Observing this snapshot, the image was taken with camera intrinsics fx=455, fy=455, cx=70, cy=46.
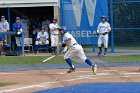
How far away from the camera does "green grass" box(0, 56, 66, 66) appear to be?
19705 millimetres

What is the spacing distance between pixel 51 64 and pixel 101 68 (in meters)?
2.48

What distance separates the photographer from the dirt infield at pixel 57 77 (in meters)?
12.5

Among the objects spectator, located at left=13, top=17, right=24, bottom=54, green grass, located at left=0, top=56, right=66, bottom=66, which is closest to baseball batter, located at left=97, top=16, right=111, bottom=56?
green grass, located at left=0, top=56, right=66, bottom=66

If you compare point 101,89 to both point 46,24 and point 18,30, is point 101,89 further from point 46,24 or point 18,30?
point 46,24

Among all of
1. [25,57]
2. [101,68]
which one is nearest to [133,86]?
[101,68]

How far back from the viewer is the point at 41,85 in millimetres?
12750

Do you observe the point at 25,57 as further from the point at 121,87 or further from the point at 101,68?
the point at 121,87

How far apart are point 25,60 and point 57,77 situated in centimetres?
621

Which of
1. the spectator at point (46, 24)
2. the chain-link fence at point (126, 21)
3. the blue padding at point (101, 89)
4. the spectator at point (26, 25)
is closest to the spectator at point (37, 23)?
the spectator at point (26, 25)

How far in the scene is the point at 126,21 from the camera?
28625mm

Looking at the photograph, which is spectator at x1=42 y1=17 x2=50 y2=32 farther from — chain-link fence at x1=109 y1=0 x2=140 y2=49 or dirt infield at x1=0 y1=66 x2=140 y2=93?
dirt infield at x1=0 y1=66 x2=140 y2=93

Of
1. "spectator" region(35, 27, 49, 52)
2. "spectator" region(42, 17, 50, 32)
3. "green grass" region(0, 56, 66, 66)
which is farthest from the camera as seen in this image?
"spectator" region(42, 17, 50, 32)

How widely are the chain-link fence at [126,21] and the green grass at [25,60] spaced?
733cm

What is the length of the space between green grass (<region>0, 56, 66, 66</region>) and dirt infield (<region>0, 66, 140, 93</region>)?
2592 millimetres
